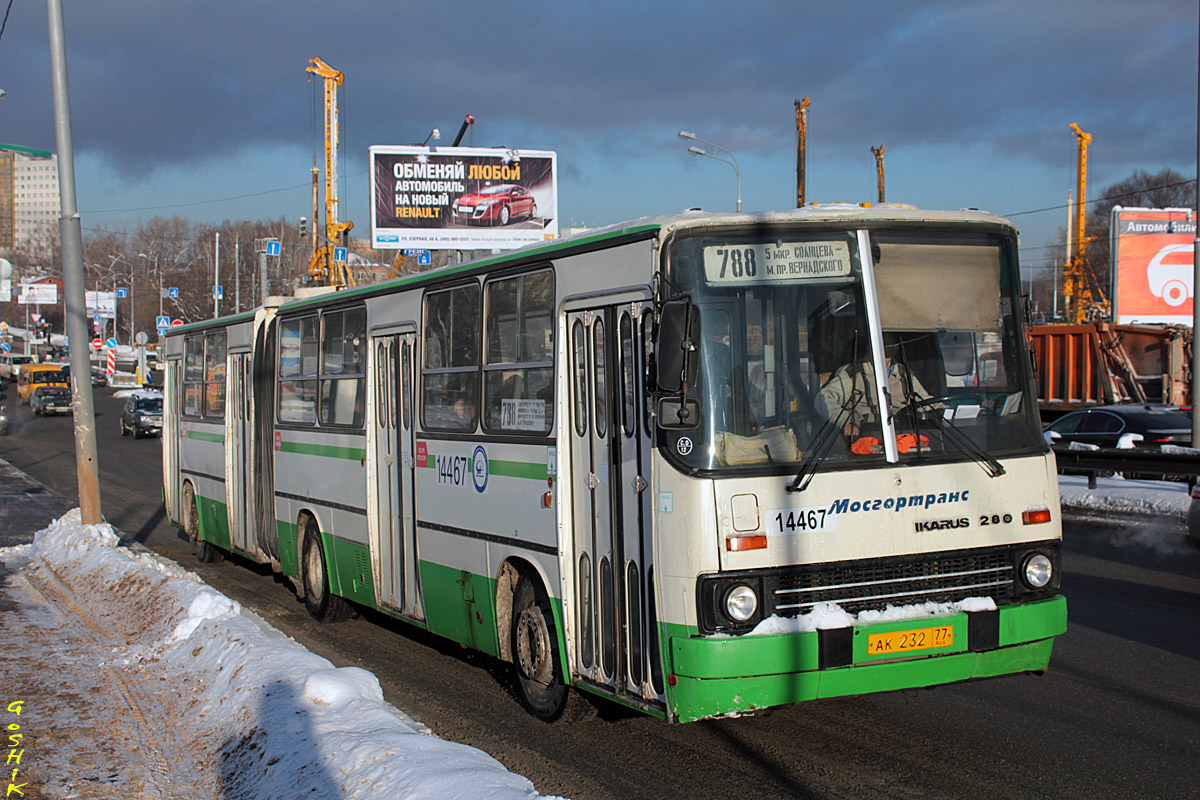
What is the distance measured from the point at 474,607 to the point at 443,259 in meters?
45.5

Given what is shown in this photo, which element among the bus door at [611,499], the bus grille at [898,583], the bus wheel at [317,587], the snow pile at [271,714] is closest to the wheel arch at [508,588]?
the bus door at [611,499]

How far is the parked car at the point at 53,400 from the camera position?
53750 millimetres

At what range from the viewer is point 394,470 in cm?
876

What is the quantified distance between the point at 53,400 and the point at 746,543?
55.7 m

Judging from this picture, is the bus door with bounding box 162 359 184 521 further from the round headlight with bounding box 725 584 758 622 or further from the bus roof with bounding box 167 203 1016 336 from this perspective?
the round headlight with bounding box 725 584 758 622

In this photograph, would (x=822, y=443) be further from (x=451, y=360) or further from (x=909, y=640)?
(x=451, y=360)

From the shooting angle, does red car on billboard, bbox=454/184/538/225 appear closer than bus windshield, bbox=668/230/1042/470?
No

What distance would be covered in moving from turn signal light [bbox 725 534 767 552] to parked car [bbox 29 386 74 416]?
180 ft

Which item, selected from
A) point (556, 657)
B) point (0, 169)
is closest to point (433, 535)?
point (556, 657)

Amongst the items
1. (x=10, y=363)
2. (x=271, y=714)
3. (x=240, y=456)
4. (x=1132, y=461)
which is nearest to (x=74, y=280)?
(x=240, y=456)

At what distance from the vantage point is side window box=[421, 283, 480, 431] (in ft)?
24.8

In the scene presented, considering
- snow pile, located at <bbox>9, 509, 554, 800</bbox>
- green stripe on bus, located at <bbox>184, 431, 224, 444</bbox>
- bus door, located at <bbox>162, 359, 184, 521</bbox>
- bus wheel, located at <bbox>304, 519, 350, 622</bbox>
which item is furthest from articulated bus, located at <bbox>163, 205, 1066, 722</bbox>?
bus door, located at <bbox>162, 359, 184, 521</bbox>

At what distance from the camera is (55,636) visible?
9.02 m

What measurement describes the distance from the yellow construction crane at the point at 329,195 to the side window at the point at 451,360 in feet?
148
